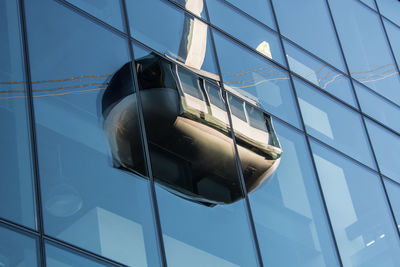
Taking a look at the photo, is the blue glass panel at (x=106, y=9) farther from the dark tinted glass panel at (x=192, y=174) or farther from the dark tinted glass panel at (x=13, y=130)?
the dark tinted glass panel at (x=13, y=130)

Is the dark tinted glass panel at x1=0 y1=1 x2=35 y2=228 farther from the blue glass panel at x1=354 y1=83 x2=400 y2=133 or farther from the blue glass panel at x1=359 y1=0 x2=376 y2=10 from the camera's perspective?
the blue glass panel at x1=359 y1=0 x2=376 y2=10

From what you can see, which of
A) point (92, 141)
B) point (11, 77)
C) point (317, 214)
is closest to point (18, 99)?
point (11, 77)

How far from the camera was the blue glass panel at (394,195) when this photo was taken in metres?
15.8

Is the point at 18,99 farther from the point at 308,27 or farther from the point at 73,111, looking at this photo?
the point at 308,27

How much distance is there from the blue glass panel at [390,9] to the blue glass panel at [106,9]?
11584mm

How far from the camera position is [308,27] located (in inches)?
690

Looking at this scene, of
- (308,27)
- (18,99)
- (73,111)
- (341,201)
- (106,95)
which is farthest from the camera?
(308,27)

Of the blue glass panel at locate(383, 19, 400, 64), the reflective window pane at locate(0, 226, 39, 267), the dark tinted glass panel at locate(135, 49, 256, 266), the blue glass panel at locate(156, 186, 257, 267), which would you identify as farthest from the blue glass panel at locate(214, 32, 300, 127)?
the blue glass panel at locate(383, 19, 400, 64)

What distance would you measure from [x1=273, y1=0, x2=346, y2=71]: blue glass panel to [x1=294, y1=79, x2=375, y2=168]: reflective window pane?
1.51 metres

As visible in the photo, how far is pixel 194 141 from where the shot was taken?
1189cm

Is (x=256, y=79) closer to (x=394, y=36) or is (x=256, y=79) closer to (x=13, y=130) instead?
(x=13, y=130)

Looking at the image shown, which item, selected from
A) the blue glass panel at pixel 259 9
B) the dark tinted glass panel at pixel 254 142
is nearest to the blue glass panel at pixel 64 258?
the dark tinted glass panel at pixel 254 142

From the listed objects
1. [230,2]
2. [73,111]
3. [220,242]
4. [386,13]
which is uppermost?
[386,13]

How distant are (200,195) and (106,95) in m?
2.18
